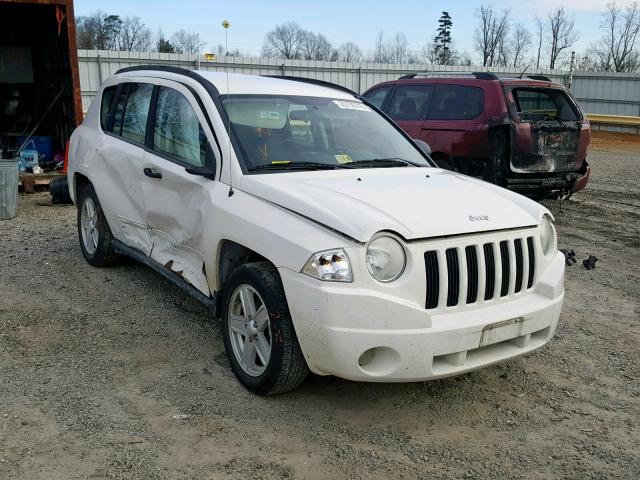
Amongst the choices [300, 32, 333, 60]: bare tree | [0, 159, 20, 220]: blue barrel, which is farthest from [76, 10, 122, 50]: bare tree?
[0, 159, 20, 220]: blue barrel

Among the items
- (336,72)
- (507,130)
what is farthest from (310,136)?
(336,72)

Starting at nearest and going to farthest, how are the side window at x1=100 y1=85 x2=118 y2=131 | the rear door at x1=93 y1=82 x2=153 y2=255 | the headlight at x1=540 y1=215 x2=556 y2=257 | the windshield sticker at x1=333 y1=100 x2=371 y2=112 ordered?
the headlight at x1=540 y1=215 x2=556 y2=257 < the windshield sticker at x1=333 y1=100 x2=371 y2=112 < the rear door at x1=93 y1=82 x2=153 y2=255 < the side window at x1=100 y1=85 x2=118 y2=131

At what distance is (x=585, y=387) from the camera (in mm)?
4078

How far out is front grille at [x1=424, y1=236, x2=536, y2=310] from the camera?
11.0 ft

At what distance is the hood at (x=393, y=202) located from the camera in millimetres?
3396

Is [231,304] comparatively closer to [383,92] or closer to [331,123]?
[331,123]

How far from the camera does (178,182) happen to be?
4.53 m

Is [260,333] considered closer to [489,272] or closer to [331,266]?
[331,266]

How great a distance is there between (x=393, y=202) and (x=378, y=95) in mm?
6619

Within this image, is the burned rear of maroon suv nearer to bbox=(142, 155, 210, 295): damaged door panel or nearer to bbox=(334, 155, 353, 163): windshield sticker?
bbox=(334, 155, 353, 163): windshield sticker

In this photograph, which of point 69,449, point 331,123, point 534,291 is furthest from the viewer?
point 331,123

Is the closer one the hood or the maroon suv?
the hood

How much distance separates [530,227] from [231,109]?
211 cm

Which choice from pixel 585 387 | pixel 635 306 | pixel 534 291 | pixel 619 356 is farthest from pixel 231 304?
pixel 635 306
